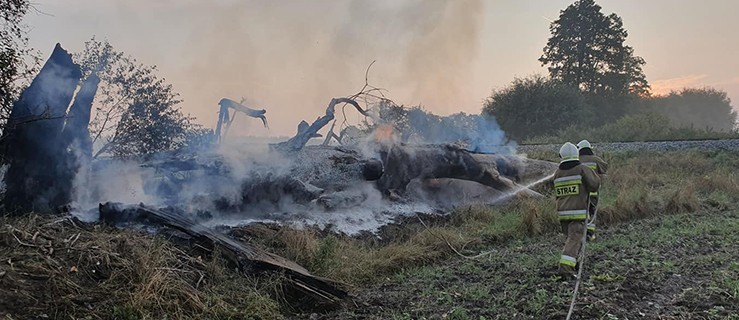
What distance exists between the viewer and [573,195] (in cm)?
571

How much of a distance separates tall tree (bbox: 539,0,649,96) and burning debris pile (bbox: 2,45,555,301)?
29768 millimetres

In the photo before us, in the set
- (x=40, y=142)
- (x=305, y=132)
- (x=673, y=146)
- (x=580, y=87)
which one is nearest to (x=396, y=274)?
(x=305, y=132)

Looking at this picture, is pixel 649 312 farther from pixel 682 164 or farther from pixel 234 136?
pixel 682 164

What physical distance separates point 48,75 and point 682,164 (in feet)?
57.7

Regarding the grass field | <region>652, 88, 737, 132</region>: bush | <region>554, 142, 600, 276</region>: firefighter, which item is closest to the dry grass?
the grass field

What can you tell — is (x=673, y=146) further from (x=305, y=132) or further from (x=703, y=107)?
(x=703, y=107)

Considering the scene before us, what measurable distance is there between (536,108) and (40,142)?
30.8 m

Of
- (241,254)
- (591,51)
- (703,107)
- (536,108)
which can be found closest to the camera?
(241,254)

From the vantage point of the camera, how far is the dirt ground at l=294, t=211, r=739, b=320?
4.09 meters

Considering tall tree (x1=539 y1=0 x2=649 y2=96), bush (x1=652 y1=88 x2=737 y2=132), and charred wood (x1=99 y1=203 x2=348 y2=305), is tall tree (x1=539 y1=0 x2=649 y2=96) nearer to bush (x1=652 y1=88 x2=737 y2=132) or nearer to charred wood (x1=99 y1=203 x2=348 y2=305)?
bush (x1=652 y1=88 x2=737 y2=132)

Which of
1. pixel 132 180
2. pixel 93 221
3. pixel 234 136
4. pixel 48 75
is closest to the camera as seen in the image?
pixel 93 221

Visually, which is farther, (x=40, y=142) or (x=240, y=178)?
(x=240, y=178)

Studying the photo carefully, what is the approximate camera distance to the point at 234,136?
27.7 ft

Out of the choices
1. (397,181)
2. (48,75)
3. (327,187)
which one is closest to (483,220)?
(397,181)
